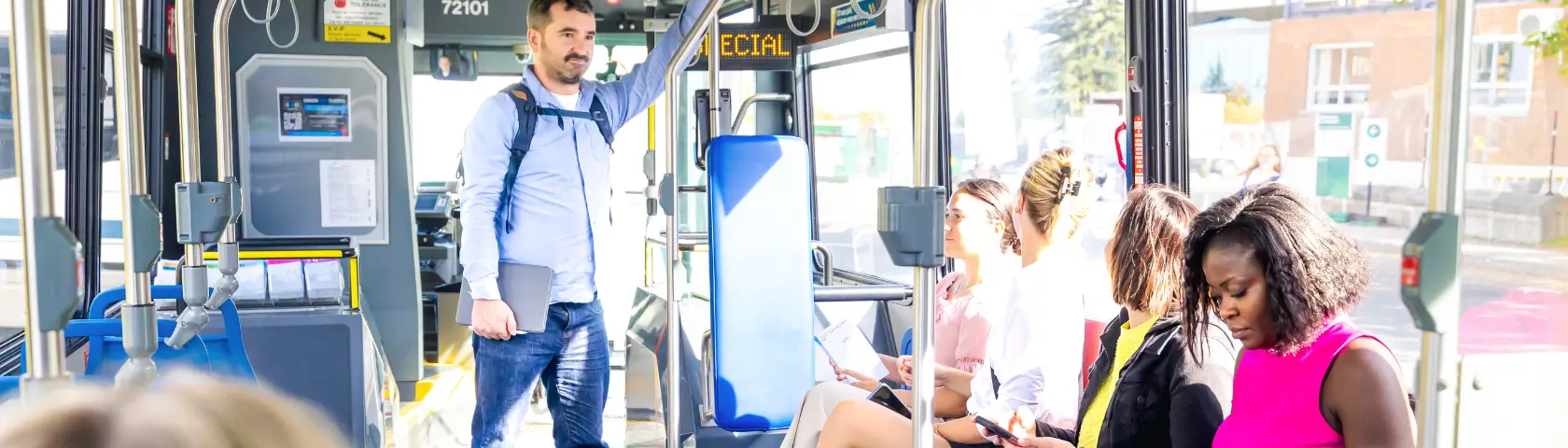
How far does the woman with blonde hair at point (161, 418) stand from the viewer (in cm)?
69

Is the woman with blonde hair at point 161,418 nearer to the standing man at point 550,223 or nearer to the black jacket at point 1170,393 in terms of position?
the black jacket at point 1170,393

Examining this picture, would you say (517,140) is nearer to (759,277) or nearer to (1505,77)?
(759,277)

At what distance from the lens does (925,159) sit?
1598 mm

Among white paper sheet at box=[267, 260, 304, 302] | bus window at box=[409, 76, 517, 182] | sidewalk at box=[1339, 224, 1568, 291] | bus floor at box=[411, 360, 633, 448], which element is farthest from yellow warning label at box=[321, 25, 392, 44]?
sidewalk at box=[1339, 224, 1568, 291]

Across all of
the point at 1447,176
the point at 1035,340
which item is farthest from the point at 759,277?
the point at 1447,176

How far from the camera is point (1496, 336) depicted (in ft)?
7.86

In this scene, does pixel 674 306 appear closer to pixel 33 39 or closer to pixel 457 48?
pixel 33 39

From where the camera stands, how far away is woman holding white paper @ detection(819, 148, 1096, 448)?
8.31 ft

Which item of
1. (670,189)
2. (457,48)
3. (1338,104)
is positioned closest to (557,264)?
(670,189)

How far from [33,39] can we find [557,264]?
1724 mm

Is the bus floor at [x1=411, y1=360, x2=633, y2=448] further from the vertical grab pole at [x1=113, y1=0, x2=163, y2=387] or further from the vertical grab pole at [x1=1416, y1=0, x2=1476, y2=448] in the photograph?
the vertical grab pole at [x1=1416, y1=0, x2=1476, y2=448]

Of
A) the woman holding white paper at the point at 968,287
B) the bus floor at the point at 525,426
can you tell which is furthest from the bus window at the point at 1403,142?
the bus floor at the point at 525,426

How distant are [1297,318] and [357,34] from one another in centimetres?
450

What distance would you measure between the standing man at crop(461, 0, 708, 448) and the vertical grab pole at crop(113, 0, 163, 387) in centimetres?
113
